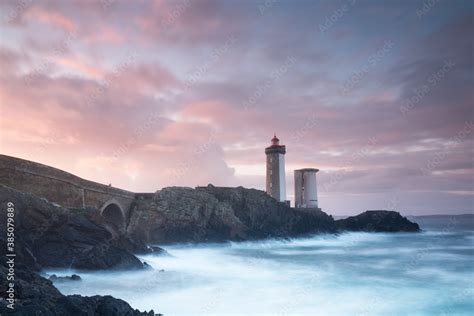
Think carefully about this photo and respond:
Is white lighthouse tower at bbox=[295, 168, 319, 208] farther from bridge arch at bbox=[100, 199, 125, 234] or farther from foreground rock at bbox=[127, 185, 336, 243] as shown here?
bridge arch at bbox=[100, 199, 125, 234]

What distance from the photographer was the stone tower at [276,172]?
46.1 metres

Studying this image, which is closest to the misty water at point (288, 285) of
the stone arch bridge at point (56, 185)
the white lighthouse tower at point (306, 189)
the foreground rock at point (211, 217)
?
the foreground rock at point (211, 217)

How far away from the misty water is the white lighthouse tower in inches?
810

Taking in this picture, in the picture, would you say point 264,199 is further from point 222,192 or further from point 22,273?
point 22,273

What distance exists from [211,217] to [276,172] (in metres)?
13.7

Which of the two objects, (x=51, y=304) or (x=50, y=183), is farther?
(x=50, y=183)

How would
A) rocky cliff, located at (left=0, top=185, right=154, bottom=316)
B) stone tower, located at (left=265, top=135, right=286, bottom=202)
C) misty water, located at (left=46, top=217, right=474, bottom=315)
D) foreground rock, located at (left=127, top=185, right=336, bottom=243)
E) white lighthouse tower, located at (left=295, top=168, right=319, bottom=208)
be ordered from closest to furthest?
misty water, located at (left=46, top=217, right=474, bottom=315) → rocky cliff, located at (left=0, top=185, right=154, bottom=316) → foreground rock, located at (left=127, top=185, right=336, bottom=243) → stone tower, located at (left=265, top=135, right=286, bottom=202) → white lighthouse tower, located at (left=295, top=168, right=319, bottom=208)

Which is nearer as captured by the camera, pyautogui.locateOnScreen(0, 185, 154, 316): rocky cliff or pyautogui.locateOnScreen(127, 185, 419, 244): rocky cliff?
pyautogui.locateOnScreen(0, 185, 154, 316): rocky cliff

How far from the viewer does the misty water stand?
13.5m

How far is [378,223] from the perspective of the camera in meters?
55.6

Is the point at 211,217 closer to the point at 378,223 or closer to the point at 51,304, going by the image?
the point at 51,304

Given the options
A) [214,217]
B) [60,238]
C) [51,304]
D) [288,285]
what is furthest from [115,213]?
[51,304]

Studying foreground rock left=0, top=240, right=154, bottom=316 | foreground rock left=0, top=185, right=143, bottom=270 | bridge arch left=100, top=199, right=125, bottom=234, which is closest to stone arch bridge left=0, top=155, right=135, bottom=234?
bridge arch left=100, top=199, right=125, bottom=234

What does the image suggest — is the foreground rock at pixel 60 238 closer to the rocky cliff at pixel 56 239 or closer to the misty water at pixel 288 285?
the rocky cliff at pixel 56 239
